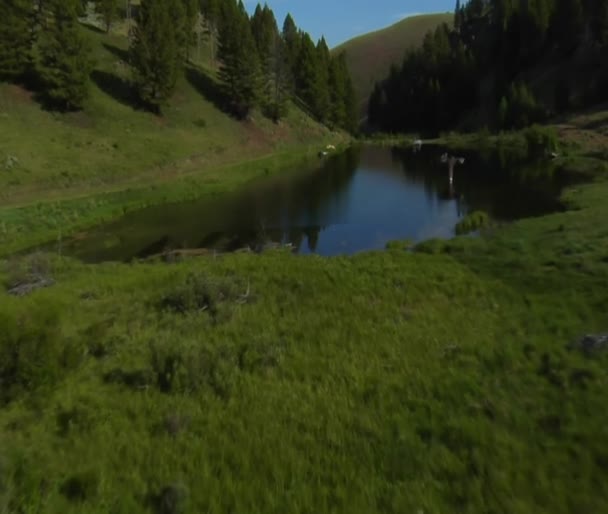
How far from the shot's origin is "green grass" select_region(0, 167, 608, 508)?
724 centimetres

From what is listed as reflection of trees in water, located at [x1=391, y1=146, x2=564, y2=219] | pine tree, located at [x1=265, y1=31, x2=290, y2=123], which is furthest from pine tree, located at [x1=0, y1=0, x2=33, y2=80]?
reflection of trees in water, located at [x1=391, y1=146, x2=564, y2=219]

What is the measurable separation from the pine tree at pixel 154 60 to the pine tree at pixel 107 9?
14563 millimetres

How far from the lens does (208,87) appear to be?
277 ft

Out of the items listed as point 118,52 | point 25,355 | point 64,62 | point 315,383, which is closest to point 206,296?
point 25,355

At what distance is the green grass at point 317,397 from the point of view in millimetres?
7242

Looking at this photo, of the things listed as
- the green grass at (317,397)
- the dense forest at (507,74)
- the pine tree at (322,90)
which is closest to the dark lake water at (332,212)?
the green grass at (317,397)

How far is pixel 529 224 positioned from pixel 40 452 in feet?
83.3

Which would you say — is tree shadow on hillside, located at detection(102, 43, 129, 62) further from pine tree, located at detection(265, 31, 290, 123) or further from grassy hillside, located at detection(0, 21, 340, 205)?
pine tree, located at detection(265, 31, 290, 123)

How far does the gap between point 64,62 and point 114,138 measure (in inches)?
368

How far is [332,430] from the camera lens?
28.7 feet

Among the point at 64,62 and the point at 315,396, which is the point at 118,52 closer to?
the point at 64,62

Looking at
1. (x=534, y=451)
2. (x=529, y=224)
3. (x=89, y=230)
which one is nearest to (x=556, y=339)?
(x=534, y=451)

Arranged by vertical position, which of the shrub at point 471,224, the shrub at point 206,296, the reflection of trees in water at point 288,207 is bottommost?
the reflection of trees in water at point 288,207

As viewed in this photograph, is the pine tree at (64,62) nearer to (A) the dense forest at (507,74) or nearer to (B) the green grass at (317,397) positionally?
(B) the green grass at (317,397)
